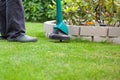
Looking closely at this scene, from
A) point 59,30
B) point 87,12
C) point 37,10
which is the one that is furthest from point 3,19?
point 37,10

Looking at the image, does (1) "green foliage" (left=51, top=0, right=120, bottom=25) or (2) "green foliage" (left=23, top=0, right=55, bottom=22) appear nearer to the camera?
(1) "green foliage" (left=51, top=0, right=120, bottom=25)

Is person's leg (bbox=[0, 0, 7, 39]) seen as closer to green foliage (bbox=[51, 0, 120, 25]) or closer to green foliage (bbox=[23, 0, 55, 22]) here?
green foliage (bbox=[51, 0, 120, 25])

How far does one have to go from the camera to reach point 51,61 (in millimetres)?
2746

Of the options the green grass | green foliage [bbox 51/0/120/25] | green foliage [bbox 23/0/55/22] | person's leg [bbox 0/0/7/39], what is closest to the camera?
the green grass

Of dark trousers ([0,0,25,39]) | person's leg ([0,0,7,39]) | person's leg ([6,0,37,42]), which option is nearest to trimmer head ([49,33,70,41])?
person's leg ([6,0,37,42])

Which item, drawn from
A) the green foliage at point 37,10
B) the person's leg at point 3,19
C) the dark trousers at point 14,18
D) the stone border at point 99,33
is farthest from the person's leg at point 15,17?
the green foliage at point 37,10

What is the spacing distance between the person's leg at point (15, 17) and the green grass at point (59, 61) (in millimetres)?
169

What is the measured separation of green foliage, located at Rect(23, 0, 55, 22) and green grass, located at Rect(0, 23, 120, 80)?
3.28 m

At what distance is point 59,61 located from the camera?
2.75 meters

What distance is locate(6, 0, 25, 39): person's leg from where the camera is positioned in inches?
147

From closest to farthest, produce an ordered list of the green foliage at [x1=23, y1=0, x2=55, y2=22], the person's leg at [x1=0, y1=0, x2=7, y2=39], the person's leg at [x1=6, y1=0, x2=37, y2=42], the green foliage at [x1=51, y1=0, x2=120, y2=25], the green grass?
the green grass < the person's leg at [x1=6, y1=0, x2=37, y2=42] < the person's leg at [x1=0, y1=0, x2=7, y2=39] < the green foliage at [x1=51, y1=0, x2=120, y2=25] < the green foliage at [x1=23, y1=0, x2=55, y2=22]

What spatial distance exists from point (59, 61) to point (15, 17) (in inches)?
44.8

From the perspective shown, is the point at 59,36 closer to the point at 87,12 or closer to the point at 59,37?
the point at 59,37

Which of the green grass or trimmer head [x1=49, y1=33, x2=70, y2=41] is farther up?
trimmer head [x1=49, y1=33, x2=70, y2=41]
